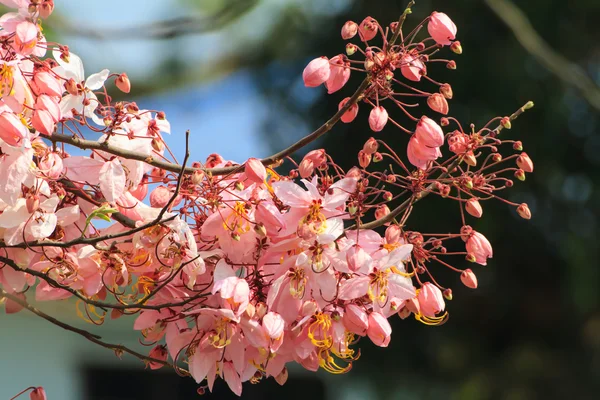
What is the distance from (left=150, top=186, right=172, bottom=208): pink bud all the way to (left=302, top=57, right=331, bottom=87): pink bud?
184 millimetres

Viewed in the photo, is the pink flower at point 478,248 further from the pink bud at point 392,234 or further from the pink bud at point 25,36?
the pink bud at point 25,36

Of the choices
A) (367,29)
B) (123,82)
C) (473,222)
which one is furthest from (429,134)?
(473,222)

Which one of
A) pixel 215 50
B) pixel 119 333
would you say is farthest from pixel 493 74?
pixel 119 333

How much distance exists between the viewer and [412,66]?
0.89 m

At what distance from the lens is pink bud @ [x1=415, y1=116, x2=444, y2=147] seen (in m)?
0.89

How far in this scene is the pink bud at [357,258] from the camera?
2.79 feet

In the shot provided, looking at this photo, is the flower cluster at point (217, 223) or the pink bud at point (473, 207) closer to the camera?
the flower cluster at point (217, 223)

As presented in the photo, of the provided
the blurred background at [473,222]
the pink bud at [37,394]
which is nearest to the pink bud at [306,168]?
the pink bud at [37,394]

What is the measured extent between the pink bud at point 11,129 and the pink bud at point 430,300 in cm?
44

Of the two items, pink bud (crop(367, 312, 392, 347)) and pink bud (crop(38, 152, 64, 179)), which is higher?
pink bud (crop(38, 152, 64, 179))

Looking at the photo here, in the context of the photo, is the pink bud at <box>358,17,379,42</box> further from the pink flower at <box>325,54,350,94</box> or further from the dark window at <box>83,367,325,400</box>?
the dark window at <box>83,367,325,400</box>

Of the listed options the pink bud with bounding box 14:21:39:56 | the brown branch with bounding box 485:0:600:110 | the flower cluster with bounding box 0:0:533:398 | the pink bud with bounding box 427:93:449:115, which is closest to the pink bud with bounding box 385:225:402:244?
the flower cluster with bounding box 0:0:533:398

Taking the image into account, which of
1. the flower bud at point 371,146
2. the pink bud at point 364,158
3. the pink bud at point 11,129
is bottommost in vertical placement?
the pink bud at point 364,158

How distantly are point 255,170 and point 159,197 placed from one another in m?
0.13
